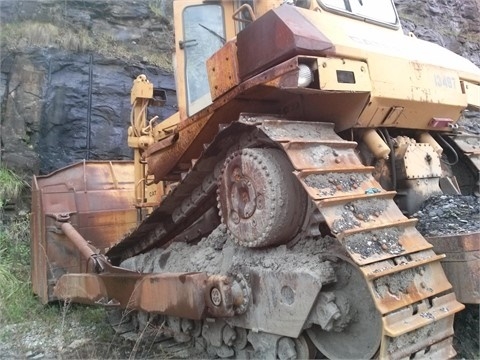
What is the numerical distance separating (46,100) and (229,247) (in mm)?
6126

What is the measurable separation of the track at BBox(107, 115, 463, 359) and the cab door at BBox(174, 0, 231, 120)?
39.0 inches

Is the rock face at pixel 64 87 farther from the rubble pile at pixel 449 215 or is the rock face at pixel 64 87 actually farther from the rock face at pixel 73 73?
the rubble pile at pixel 449 215

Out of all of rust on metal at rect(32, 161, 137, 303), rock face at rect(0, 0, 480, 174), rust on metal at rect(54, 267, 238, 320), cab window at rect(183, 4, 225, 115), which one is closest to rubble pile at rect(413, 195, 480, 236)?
rust on metal at rect(54, 267, 238, 320)

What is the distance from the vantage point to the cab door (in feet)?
13.1

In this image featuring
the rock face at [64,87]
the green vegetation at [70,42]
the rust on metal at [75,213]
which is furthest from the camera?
the green vegetation at [70,42]

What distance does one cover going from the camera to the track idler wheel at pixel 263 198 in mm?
2686

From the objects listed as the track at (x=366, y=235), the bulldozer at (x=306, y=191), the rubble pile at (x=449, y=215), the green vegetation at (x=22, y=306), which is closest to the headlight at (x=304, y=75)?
the bulldozer at (x=306, y=191)

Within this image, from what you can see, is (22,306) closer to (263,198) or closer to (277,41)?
(263,198)

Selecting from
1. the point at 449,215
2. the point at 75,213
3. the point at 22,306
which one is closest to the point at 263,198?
the point at 449,215

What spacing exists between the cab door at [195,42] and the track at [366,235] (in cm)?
99

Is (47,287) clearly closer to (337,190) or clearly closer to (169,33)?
(337,190)

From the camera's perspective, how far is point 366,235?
96.0 inches

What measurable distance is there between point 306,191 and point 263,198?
27 cm

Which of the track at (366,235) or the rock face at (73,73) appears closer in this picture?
the track at (366,235)
